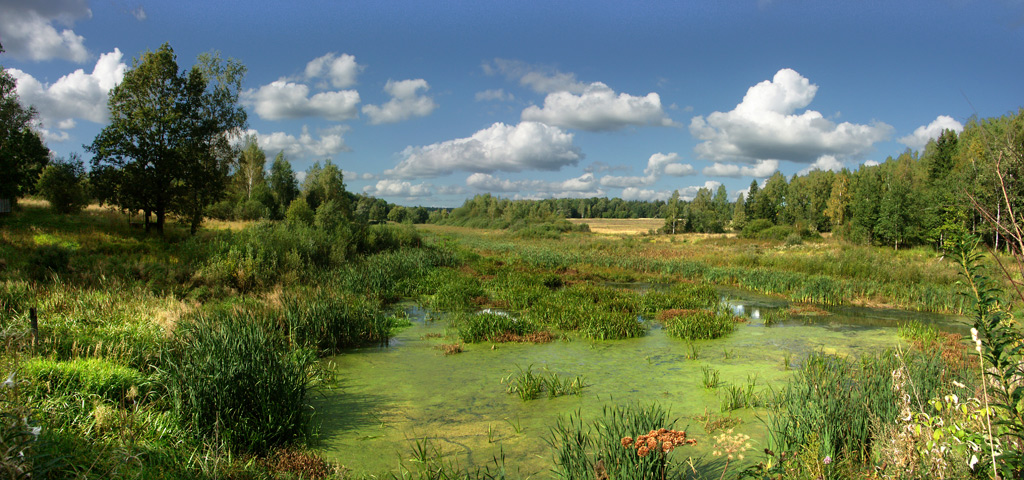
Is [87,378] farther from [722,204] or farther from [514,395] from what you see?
[722,204]

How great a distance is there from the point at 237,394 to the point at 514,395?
3683 mm

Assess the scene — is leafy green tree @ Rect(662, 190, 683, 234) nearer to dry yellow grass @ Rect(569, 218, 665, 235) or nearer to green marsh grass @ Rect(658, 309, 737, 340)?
dry yellow grass @ Rect(569, 218, 665, 235)

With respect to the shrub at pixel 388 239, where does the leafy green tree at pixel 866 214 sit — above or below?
above

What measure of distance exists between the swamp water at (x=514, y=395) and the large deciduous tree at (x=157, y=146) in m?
13.2

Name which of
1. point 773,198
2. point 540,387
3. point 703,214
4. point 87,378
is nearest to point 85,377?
point 87,378

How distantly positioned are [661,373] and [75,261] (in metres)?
14.4

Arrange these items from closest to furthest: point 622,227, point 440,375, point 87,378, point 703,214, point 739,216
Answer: point 87,378 → point 440,375 → point 739,216 → point 703,214 → point 622,227

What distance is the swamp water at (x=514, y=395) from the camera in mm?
5707

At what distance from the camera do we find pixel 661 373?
8695 mm

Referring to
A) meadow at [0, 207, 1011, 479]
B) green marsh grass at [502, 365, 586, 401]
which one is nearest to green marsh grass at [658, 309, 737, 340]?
meadow at [0, 207, 1011, 479]

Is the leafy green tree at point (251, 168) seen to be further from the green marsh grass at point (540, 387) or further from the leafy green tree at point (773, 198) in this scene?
the leafy green tree at point (773, 198)

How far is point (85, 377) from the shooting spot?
17.6 ft

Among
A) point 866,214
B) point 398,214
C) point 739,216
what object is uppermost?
point 866,214

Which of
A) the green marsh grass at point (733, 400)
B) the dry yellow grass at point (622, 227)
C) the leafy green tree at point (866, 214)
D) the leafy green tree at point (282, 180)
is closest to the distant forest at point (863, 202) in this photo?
the leafy green tree at point (866, 214)
